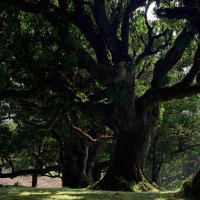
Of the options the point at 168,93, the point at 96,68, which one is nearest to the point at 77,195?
the point at 96,68

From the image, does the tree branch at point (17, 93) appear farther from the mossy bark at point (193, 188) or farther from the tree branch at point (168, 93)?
the mossy bark at point (193, 188)

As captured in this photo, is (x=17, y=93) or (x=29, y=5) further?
(x=17, y=93)

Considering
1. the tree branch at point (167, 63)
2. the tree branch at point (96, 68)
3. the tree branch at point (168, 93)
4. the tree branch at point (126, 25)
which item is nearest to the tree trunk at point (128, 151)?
the tree branch at point (168, 93)

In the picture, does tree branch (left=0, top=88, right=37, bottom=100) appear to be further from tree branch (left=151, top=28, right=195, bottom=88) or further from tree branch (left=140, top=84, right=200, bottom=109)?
tree branch (left=151, top=28, right=195, bottom=88)

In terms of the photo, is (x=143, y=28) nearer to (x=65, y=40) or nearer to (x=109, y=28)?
(x=109, y=28)

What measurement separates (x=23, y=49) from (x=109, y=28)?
6899 mm

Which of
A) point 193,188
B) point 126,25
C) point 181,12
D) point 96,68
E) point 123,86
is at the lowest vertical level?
point 193,188

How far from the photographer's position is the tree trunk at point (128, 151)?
766 inches

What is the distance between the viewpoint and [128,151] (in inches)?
788

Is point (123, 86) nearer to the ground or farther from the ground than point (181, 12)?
nearer to the ground

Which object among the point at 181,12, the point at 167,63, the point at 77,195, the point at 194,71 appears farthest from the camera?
the point at 167,63

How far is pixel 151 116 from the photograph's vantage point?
68.6 ft

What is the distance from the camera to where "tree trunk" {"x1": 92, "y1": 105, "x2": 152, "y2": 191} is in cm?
1947

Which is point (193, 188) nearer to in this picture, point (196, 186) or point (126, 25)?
point (196, 186)
